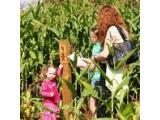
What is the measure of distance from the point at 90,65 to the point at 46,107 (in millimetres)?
332

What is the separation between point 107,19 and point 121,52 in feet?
0.57

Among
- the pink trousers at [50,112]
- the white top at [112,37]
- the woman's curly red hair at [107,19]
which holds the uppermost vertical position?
the woman's curly red hair at [107,19]

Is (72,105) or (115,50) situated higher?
(115,50)

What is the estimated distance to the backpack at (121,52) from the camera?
392 centimetres

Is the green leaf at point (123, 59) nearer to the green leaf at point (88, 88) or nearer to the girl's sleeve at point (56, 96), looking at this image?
the green leaf at point (88, 88)

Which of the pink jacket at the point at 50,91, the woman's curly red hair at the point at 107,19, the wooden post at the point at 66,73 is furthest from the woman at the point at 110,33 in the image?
the pink jacket at the point at 50,91

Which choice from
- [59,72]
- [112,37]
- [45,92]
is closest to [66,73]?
[59,72]

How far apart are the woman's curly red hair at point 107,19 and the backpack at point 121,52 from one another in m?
0.03

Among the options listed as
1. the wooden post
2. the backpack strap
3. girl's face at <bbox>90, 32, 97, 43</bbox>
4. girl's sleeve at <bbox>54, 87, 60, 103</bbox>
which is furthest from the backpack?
girl's sleeve at <bbox>54, 87, 60, 103</bbox>

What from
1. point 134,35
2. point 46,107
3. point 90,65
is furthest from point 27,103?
point 134,35

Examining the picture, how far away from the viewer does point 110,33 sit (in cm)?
398

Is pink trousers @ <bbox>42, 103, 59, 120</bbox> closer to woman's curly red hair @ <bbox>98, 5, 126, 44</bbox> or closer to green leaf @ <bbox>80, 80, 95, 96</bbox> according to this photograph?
green leaf @ <bbox>80, 80, 95, 96</bbox>
